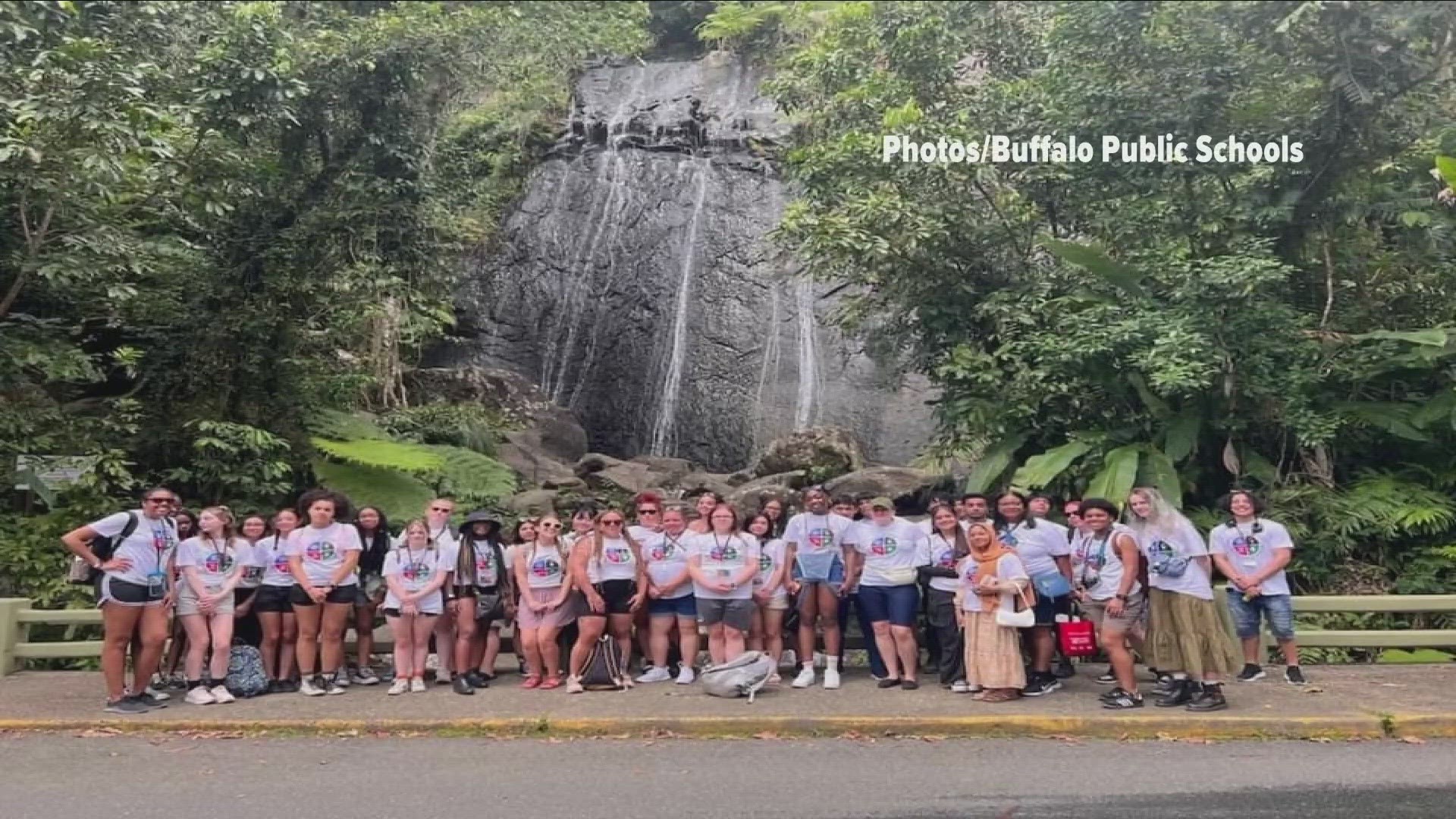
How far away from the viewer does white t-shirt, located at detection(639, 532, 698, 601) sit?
795 cm

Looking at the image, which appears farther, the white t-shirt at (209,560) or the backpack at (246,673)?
the backpack at (246,673)

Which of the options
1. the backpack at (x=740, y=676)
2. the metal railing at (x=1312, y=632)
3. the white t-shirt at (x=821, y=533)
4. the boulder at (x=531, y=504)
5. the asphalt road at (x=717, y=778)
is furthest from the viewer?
the boulder at (x=531, y=504)

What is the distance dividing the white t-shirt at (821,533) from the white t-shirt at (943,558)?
68 cm

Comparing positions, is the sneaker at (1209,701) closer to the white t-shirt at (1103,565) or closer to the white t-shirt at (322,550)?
the white t-shirt at (1103,565)

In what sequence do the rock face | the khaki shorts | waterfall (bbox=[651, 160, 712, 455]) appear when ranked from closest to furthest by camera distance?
the khaki shorts → the rock face → waterfall (bbox=[651, 160, 712, 455])

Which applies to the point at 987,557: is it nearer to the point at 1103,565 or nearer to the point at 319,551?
the point at 1103,565

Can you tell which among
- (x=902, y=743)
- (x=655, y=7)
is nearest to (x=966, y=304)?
(x=902, y=743)

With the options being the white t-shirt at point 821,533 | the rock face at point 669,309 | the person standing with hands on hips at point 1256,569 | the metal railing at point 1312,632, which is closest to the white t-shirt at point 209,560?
the metal railing at point 1312,632

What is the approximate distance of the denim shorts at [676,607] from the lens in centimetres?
802

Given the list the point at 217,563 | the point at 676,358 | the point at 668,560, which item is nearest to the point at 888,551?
the point at 668,560

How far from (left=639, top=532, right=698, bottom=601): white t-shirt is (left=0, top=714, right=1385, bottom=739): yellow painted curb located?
4.30 ft

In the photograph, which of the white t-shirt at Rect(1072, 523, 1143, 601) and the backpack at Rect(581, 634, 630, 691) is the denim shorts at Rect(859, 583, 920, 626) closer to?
the white t-shirt at Rect(1072, 523, 1143, 601)

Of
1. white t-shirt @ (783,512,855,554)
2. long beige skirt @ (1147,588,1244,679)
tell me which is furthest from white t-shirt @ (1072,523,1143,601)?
white t-shirt @ (783,512,855,554)

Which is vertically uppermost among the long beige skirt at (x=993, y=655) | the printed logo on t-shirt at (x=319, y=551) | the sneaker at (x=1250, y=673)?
the printed logo on t-shirt at (x=319, y=551)
